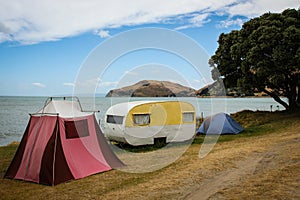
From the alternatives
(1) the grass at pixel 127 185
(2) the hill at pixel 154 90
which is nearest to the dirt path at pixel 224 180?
(1) the grass at pixel 127 185

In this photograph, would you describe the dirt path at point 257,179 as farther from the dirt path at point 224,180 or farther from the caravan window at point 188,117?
the caravan window at point 188,117

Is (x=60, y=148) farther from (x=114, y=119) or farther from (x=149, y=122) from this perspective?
(x=149, y=122)

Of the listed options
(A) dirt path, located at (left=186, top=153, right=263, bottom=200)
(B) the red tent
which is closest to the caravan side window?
(B) the red tent

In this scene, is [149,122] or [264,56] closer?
[149,122]

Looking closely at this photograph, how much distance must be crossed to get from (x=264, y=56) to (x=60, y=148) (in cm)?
1572

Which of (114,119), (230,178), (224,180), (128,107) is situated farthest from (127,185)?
(114,119)

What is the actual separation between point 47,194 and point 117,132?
688 cm

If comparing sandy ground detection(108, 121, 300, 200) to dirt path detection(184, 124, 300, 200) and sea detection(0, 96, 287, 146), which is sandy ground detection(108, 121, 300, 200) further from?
sea detection(0, 96, 287, 146)

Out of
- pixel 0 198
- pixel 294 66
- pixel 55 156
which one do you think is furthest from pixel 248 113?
pixel 0 198

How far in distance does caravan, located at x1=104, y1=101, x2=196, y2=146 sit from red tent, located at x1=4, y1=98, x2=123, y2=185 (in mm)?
3831

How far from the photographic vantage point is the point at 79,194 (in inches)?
292

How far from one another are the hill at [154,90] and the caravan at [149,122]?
218 cm

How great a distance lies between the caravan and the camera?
1402cm

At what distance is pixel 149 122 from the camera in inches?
566
